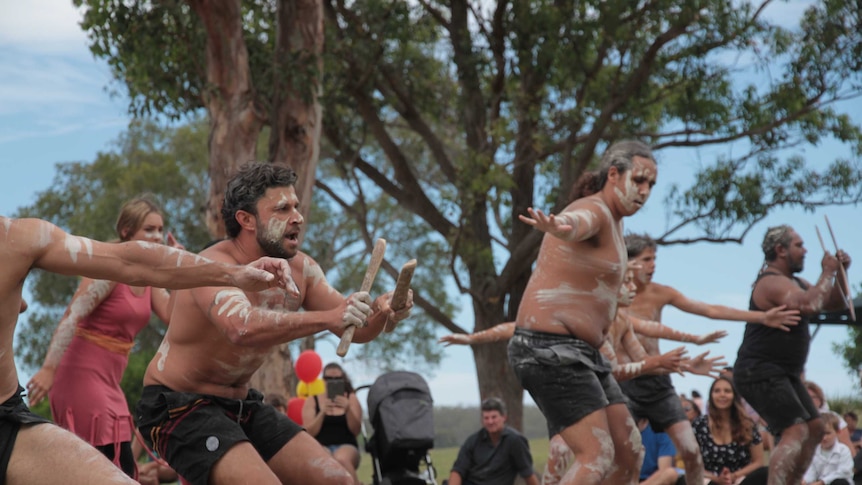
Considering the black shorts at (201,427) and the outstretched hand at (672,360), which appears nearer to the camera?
the black shorts at (201,427)

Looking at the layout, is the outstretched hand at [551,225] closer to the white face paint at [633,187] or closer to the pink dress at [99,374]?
the white face paint at [633,187]

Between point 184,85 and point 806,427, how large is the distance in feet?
33.8

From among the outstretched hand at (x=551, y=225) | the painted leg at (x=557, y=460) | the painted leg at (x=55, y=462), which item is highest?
the outstretched hand at (x=551, y=225)

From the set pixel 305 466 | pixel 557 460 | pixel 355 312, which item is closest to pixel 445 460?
pixel 557 460

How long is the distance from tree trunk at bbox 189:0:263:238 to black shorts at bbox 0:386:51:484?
961 centimetres

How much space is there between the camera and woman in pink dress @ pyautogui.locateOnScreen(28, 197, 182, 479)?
20.8 ft

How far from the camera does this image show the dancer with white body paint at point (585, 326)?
551 centimetres

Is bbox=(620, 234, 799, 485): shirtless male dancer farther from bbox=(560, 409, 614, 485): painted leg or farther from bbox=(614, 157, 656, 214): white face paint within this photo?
bbox=(614, 157, 656, 214): white face paint

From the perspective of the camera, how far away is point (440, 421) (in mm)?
25156

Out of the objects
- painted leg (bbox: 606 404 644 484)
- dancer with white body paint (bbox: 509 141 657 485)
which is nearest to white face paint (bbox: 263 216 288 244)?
dancer with white body paint (bbox: 509 141 657 485)

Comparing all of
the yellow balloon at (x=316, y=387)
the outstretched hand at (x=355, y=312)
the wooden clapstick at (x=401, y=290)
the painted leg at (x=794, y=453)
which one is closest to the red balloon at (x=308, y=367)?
the yellow balloon at (x=316, y=387)

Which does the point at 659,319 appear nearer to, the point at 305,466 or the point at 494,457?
the point at 494,457

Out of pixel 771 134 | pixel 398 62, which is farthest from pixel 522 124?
pixel 771 134

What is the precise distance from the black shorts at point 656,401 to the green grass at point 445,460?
10452mm
